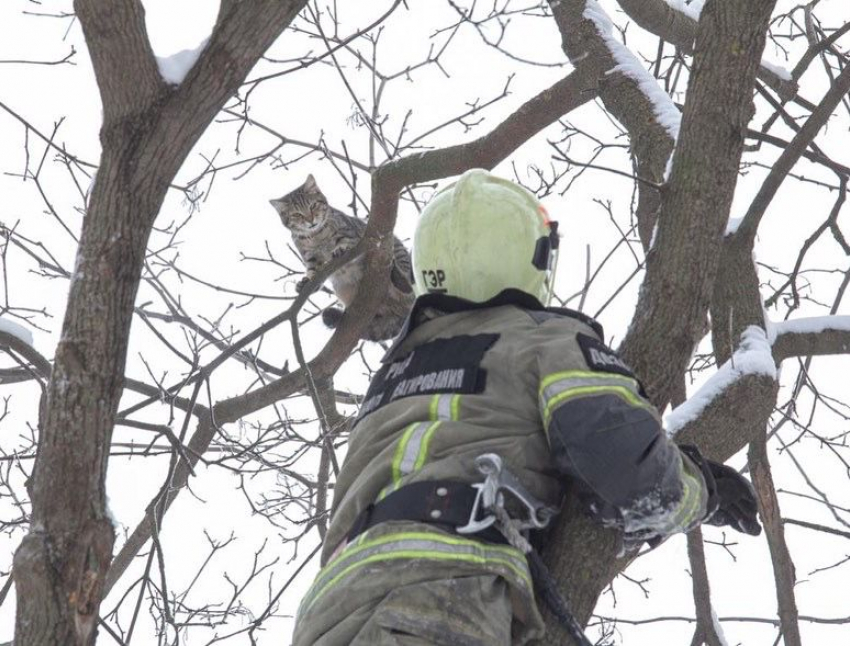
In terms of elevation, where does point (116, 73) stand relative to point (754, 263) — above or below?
below

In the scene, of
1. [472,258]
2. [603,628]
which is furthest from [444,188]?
[603,628]

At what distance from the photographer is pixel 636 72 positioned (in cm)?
351

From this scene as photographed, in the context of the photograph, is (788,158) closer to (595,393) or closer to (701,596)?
(595,393)

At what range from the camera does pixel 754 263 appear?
2781 mm

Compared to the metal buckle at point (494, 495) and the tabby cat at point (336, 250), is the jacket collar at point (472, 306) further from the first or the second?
the tabby cat at point (336, 250)

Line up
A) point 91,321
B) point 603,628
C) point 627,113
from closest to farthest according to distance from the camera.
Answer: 1. point 91,321
2. point 627,113
3. point 603,628

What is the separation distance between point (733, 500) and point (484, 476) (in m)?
0.53

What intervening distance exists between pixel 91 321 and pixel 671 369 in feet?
3.55

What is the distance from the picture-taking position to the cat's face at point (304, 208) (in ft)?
22.2

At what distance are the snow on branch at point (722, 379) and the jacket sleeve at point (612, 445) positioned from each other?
423 millimetres

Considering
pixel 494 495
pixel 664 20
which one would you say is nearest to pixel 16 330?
pixel 494 495

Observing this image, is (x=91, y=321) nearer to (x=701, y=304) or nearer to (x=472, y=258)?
(x=472, y=258)

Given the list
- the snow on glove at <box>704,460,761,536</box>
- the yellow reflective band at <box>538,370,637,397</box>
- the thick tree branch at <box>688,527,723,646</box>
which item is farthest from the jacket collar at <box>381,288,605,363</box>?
the thick tree branch at <box>688,527,723,646</box>

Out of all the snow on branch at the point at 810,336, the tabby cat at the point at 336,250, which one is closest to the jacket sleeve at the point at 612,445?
the snow on branch at the point at 810,336
